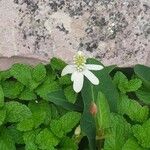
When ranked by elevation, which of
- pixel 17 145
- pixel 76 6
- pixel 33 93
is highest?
pixel 76 6

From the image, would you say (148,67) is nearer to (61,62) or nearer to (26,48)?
(61,62)

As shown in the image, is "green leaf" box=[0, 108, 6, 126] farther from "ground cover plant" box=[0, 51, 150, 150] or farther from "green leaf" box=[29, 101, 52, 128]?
"green leaf" box=[29, 101, 52, 128]

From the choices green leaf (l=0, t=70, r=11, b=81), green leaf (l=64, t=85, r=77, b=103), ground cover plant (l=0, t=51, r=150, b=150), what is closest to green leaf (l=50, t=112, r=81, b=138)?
ground cover plant (l=0, t=51, r=150, b=150)

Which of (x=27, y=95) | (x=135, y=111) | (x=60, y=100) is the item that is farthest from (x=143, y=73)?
(x=27, y=95)

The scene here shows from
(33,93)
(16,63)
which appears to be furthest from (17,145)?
(16,63)

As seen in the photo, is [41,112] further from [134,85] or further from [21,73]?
[134,85]
